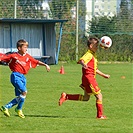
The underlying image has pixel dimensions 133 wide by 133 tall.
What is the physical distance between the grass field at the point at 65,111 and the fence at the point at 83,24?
13.5 m

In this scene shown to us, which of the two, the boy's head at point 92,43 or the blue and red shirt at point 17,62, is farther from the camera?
the boy's head at point 92,43

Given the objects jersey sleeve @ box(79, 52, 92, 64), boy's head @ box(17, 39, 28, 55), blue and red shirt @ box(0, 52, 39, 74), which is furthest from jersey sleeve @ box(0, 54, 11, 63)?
jersey sleeve @ box(79, 52, 92, 64)

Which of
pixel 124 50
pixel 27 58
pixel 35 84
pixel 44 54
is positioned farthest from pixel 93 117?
pixel 124 50

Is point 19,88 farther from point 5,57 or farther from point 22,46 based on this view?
point 22,46

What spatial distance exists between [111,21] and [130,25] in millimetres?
1083

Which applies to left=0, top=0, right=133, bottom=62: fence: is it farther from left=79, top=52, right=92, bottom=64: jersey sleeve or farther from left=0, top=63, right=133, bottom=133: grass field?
left=79, top=52, right=92, bottom=64: jersey sleeve

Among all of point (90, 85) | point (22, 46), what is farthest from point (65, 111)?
point (22, 46)

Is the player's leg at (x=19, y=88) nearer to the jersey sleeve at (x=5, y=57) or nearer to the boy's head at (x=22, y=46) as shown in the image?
the jersey sleeve at (x=5, y=57)

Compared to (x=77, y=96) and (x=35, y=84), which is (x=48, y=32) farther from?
(x=77, y=96)

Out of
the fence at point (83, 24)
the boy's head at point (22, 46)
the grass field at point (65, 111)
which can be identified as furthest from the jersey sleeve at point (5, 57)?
the fence at point (83, 24)

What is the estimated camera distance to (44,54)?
29359 mm

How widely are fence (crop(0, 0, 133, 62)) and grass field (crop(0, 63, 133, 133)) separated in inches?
532

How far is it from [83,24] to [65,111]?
22160mm

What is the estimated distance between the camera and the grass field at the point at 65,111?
859 centimetres
